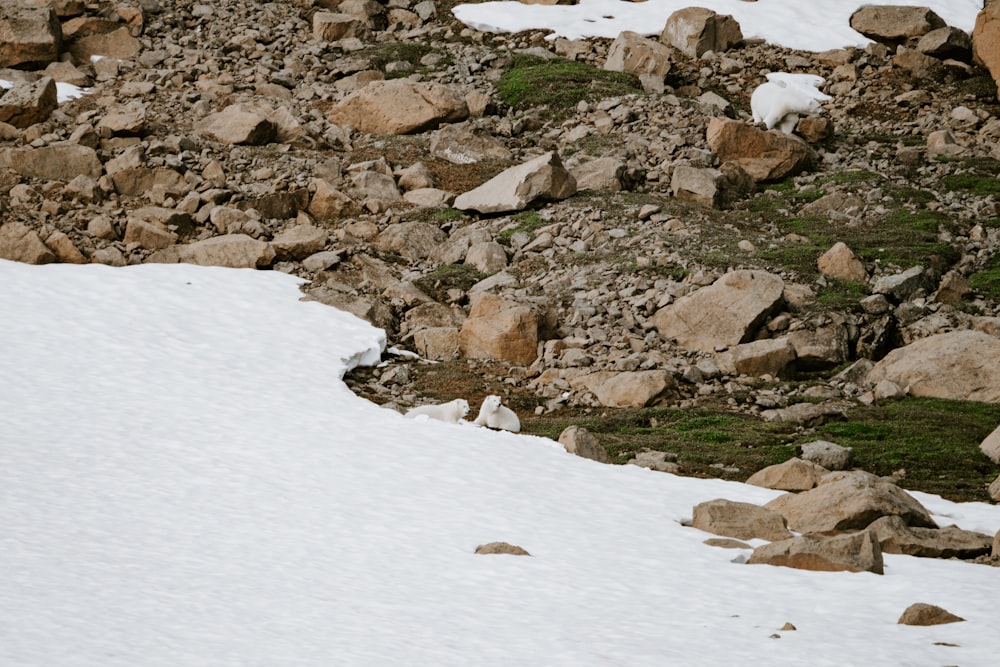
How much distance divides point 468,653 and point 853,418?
1112 centimetres

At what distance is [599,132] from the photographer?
1182 inches

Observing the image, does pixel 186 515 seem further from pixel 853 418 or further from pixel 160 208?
pixel 160 208

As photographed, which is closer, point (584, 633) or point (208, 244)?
point (584, 633)

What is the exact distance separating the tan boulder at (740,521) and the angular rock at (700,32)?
2603cm

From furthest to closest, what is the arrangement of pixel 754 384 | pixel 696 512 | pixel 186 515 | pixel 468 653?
pixel 754 384
pixel 696 512
pixel 186 515
pixel 468 653

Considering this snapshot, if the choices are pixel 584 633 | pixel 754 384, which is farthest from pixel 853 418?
pixel 584 633

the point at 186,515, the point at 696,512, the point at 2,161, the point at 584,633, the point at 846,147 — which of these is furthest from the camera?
the point at 846,147

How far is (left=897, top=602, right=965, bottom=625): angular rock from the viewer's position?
974 cm

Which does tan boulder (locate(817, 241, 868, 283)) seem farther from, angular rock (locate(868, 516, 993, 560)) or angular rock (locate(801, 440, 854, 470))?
angular rock (locate(868, 516, 993, 560))

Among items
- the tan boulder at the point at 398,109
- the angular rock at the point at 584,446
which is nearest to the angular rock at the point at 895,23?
the tan boulder at the point at 398,109

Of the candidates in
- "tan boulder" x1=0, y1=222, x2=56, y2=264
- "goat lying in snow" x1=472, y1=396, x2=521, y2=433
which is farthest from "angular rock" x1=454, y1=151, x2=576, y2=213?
"tan boulder" x1=0, y1=222, x2=56, y2=264

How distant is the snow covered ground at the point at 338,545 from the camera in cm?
892

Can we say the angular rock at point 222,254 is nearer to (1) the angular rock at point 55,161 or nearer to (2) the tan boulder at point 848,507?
(1) the angular rock at point 55,161

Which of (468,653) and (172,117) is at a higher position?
(468,653)
